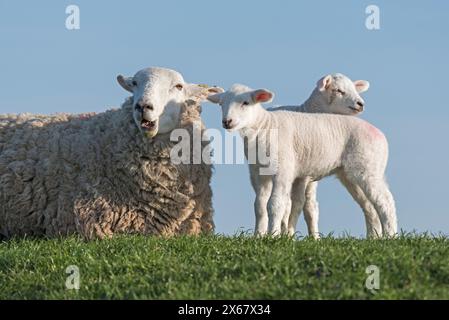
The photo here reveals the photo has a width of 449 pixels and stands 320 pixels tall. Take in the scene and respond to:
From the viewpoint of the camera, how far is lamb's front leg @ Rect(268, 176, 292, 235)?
10.7 meters

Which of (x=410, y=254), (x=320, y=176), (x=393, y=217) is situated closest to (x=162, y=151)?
(x=320, y=176)

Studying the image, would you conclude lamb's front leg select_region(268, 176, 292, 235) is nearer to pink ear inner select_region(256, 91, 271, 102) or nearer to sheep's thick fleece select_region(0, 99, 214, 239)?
pink ear inner select_region(256, 91, 271, 102)

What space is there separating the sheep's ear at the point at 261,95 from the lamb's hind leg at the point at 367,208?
168 centimetres

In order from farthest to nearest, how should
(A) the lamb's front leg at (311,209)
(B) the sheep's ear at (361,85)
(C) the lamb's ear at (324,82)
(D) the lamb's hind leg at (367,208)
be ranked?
(B) the sheep's ear at (361,85)
(C) the lamb's ear at (324,82)
(A) the lamb's front leg at (311,209)
(D) the lamb's hind leg at (367,208)

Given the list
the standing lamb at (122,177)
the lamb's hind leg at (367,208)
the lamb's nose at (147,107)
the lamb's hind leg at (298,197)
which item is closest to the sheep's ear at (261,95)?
the standing lamb at (122,177)

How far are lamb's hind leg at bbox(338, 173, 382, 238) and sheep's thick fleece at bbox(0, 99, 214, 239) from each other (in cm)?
183

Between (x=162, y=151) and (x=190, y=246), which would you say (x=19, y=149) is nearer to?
(x=162, y=151)

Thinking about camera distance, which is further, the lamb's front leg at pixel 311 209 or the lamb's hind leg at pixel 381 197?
the lamb's front leg at pixel 311 209

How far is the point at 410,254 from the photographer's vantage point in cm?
841

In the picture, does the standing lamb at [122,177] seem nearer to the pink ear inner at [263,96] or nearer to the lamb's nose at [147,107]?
the lamb's nose at [147,107]

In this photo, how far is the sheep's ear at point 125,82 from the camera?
39.7 ft

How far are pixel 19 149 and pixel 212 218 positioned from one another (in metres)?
2.71

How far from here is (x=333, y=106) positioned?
12.8 m
